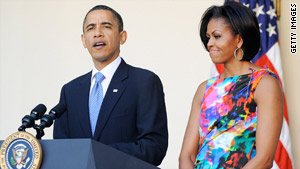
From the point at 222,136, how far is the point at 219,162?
14 centimetres

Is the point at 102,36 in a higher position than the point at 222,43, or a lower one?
higher

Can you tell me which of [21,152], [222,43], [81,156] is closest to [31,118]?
[21,152]

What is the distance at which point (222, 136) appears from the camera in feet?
10.8

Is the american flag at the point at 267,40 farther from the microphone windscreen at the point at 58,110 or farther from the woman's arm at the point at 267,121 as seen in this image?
the microphone windscreen at the point at 58,110

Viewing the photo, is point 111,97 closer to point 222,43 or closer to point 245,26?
point 222,43

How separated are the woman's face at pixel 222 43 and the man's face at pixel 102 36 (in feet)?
2.04

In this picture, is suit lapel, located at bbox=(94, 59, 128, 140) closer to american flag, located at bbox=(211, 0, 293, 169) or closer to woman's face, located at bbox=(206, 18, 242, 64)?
woman's face, located at bbox=(206, 18, 242, 64)

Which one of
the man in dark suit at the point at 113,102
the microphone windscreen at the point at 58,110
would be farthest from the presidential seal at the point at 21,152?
the man in dark suit at the point at 113,102

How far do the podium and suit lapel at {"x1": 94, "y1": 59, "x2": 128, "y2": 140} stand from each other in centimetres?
79

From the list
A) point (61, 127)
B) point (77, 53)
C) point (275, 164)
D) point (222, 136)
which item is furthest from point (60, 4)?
A: point (222, 136)

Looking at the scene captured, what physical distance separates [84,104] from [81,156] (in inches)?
A: 42.6

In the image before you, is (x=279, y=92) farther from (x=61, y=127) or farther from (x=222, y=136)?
(x=61, y=127)

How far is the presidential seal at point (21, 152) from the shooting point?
106 inches

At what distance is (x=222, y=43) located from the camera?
3467 mm
